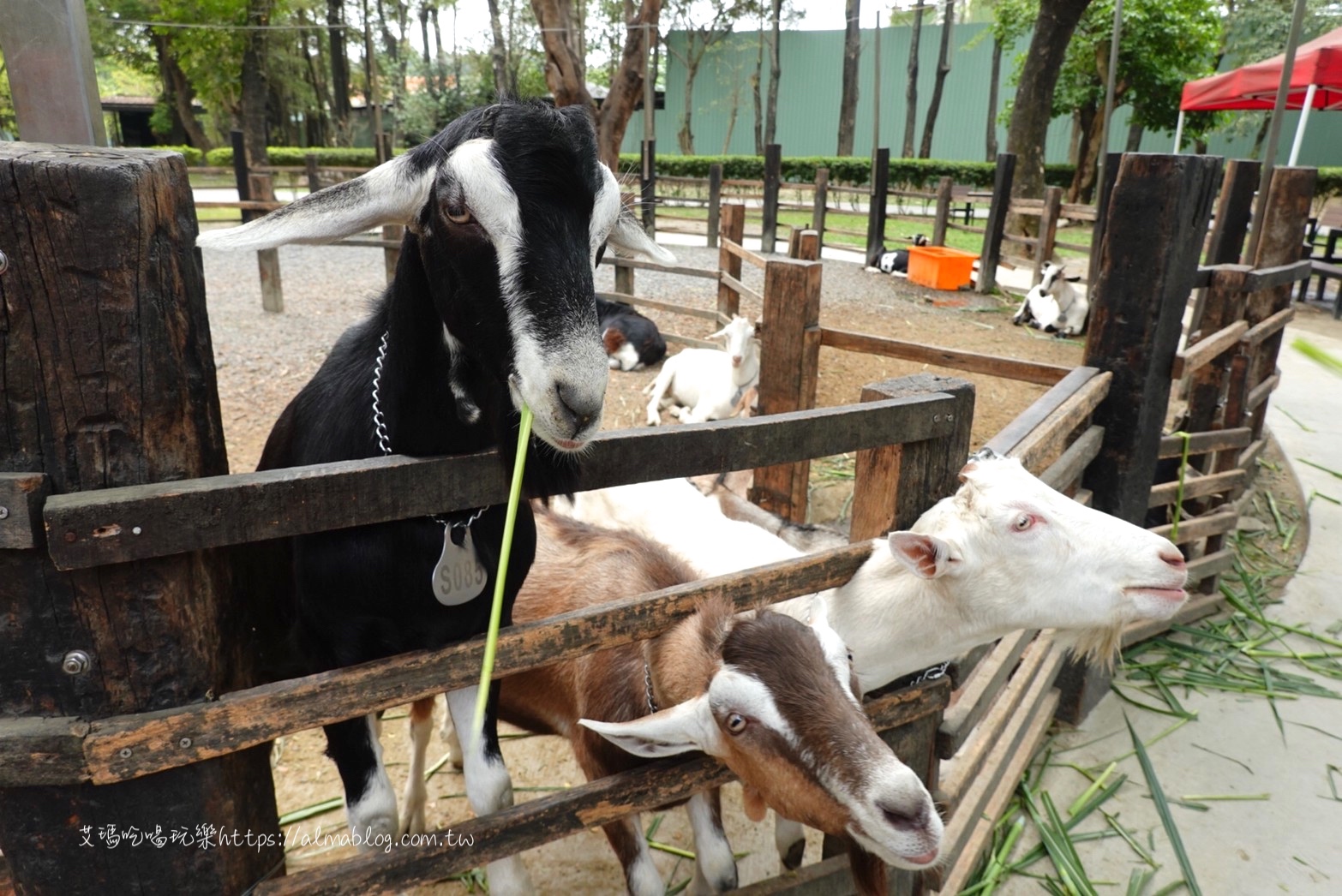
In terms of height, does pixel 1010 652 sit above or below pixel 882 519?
below

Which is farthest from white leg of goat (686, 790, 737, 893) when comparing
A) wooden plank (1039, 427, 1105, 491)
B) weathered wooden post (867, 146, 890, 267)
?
weathered wooden post (867, 146, 890, 267)

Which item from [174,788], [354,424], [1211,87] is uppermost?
[1211,87]

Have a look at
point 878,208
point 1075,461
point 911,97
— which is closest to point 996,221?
point 878,208

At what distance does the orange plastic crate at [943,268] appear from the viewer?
493 inches

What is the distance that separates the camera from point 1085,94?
2089 cm

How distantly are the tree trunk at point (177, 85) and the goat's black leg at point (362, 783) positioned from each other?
3762 centimetres

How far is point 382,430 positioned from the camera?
1.82m

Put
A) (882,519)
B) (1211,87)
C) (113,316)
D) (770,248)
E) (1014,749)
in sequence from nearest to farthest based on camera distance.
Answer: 1. (113,316)
2. (882,519)
3. (1014,749)
4. (1211,87)
5. (770,248)

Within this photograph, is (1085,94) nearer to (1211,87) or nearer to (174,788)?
(1211,87)

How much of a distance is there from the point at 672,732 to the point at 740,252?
5.84 meters

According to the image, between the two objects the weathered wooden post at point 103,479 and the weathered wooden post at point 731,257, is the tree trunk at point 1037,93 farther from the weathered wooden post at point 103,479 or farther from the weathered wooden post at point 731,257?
the weathered wooden post at point 103,479

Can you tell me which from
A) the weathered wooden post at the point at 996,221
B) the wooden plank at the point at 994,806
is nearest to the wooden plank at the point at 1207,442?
the wooden plank at the point at 994,806

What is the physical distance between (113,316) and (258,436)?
Answer: 543 centimetres

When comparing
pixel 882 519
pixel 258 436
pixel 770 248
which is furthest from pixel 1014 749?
pixel 770 248
